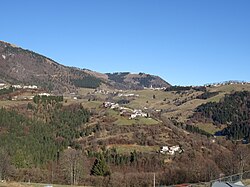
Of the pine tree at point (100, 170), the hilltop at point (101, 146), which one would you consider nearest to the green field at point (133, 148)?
the hilltop at point (101, 146)

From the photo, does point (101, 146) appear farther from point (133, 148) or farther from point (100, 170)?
point (100, 170)

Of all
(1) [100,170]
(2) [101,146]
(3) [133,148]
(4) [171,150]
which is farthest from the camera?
(2) [101,146]

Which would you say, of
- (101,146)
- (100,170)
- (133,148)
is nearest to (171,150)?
(133,148)

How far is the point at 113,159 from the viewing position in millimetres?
121188

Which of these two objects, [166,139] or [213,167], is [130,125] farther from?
[213,167]

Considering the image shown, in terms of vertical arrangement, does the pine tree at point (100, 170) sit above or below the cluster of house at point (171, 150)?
below

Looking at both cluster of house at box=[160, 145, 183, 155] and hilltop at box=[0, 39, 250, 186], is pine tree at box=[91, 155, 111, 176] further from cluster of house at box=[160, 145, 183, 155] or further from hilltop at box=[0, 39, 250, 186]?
cluster of house at box=[160, 145, 183, 155]

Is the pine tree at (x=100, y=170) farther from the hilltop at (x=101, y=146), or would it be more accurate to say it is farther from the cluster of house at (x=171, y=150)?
the cluster of house at (x=171, y=150)

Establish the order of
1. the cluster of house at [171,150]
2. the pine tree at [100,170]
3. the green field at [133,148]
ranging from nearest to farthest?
the pine tree at [100,170]
the cluster of house at [171,150]
the green field at [133,148]

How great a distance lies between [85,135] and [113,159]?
1476 inches

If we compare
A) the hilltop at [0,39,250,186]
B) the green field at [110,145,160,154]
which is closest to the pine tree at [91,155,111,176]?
the hilltop at [0,39,250,186]

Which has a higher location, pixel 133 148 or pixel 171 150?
pixel 133 148

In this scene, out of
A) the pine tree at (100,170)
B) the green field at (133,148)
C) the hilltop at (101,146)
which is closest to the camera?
the hilltop at (101,146)

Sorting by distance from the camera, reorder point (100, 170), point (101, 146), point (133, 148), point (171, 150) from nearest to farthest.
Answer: point (100, 170)
point (171, 150)
point (133, 148)
point (101, 146)
